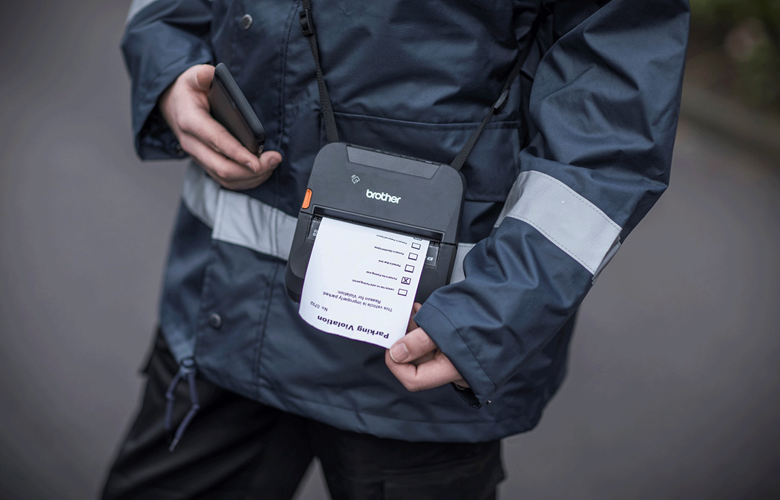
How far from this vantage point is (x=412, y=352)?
86cm

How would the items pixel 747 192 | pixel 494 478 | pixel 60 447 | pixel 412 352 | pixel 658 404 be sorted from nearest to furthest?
pixel 412 352
pixel 494 478
pixel 60 447
pixel 658 404
pixel 747 192

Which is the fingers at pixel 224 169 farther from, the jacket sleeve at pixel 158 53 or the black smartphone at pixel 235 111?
the jacket sleeve at pixel 158 53

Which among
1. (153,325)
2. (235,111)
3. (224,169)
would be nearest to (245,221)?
(224,169)

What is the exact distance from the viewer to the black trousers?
1.11 metres

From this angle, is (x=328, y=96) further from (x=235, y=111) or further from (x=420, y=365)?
(x=420, y=365)

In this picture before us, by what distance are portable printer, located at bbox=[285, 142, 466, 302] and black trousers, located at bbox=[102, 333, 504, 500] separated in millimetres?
361

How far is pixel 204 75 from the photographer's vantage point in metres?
1.06

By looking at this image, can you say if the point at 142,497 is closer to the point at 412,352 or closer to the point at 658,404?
the point at 412,352

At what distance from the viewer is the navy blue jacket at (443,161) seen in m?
0.86

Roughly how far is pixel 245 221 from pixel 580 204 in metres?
0.61

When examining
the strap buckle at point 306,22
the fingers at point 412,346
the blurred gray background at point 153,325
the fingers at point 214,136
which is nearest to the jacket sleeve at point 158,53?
the fingers at point 214,136

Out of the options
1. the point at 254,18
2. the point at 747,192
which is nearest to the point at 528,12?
the point at 254,18

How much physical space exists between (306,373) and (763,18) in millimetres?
5242

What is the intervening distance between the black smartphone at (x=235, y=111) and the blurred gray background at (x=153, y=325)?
1.49 metres
